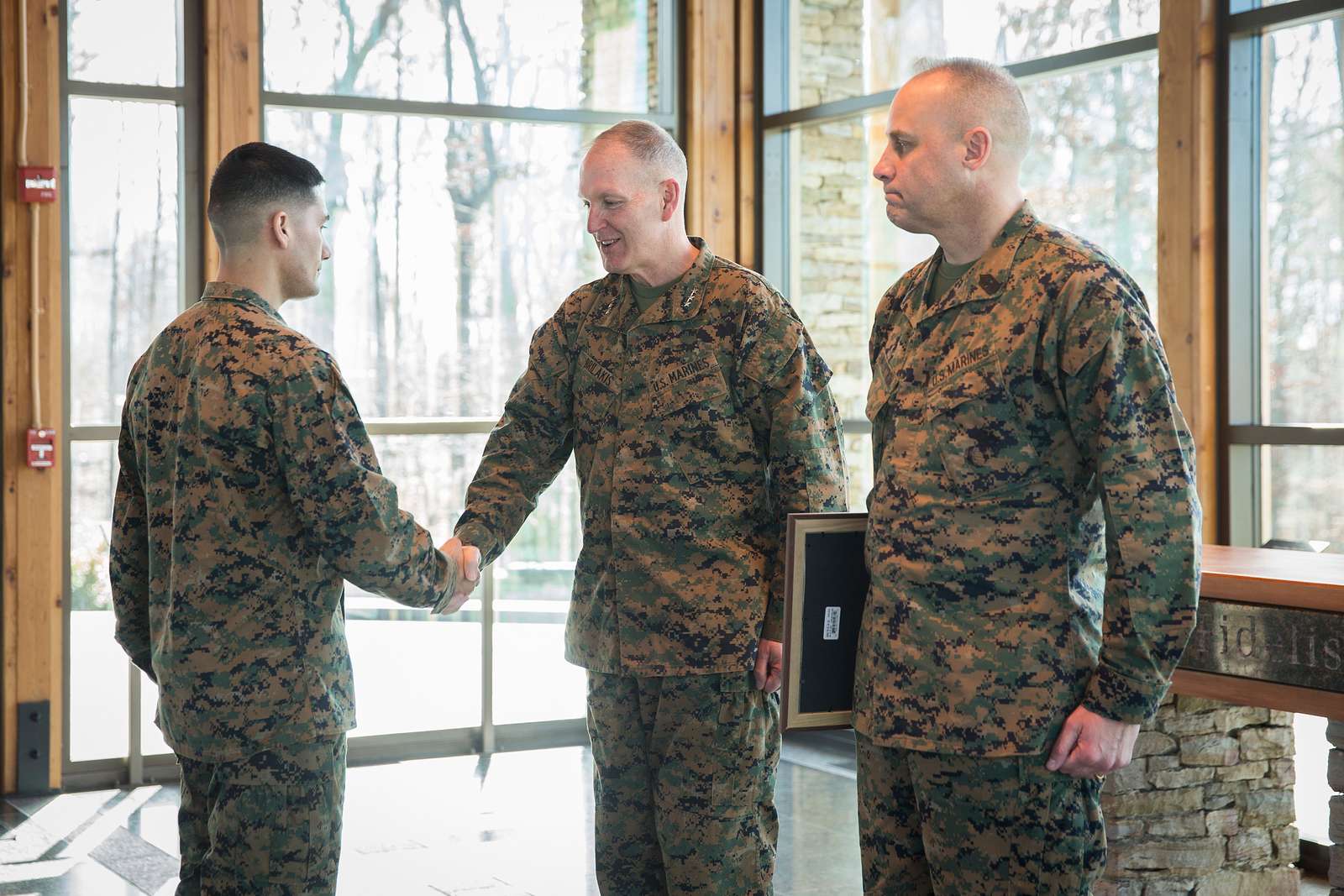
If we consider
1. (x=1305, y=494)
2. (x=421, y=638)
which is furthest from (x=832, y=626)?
(x=421, y=638)

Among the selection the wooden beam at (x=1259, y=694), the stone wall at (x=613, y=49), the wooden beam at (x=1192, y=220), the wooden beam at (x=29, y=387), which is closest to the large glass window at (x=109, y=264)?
the wooden beam at (x=29, y=387)

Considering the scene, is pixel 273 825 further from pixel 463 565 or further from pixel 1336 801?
pixel 1336 801

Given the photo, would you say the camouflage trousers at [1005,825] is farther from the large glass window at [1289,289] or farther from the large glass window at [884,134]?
the large glass window at [884,134]

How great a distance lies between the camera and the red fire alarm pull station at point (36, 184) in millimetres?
5266

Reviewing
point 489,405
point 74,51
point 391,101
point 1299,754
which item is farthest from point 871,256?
point 74,51

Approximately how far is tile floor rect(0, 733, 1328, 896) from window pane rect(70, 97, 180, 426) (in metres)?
1.60

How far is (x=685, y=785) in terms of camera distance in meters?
2.73

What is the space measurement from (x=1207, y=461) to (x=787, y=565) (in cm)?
270

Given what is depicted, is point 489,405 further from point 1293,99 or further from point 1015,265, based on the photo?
point 1015,265

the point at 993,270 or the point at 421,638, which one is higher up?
the point at 993,270

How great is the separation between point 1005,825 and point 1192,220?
2.99 m

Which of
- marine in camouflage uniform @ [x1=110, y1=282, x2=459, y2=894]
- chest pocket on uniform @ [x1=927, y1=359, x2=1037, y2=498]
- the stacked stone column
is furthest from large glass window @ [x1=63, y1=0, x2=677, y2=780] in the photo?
chest pocket on uniform @ [x1=927, y1=359, x2=1037, y2=498]

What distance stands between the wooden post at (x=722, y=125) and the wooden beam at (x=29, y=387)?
269 centimetres

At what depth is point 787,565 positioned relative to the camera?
2.36 m
